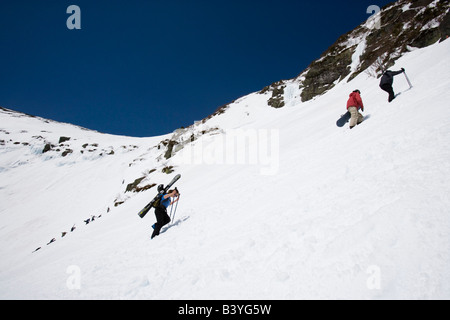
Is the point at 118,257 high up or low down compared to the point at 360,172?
down

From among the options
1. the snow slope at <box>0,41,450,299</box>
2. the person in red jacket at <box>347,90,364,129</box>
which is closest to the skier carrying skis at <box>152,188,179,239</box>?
the snow slope at <box>0,41,450,299</box>

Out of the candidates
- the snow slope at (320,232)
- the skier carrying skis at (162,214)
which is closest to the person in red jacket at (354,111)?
the snow slope at (320,232)

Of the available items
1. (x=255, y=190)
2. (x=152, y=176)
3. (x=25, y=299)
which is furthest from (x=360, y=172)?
(x=152, y=176)

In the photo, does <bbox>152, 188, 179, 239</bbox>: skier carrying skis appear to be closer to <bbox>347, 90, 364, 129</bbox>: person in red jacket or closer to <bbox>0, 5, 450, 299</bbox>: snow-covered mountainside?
<bbox>0, 5, 450, 299</bbox>: snow-covered mountainside

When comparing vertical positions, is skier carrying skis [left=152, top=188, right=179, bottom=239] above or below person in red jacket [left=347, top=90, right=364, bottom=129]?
below

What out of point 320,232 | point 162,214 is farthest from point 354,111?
point 162,214

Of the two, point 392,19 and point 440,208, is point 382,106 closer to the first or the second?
point 440,208

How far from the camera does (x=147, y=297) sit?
368 centimetres

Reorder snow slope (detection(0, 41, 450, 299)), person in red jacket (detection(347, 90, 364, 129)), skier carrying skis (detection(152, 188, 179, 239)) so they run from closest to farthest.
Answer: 1. snow slope (detection(0, 41, 450, 299))
2. skier carrying skis (detection(152, 188, 179, 239))
3. person in red jacket (detection(347, 90, 364, 129))

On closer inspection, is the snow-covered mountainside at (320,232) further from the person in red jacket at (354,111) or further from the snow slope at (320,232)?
the person in red jacket at (354,111)

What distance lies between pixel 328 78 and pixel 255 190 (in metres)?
29.6

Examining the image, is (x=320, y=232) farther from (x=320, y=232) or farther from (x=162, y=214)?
(x=162, y=214)

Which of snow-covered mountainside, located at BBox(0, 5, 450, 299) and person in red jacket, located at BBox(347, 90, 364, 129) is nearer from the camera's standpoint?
snow-covered mountainside, located at BBox(0, 5, 450, 299)

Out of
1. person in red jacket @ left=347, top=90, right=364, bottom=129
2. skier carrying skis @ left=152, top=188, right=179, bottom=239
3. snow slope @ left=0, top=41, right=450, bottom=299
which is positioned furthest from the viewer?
person in red jacket @ left=347, top=90, right=364, bottom=129
